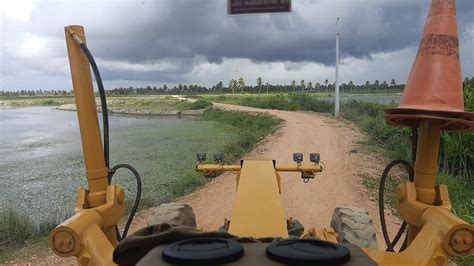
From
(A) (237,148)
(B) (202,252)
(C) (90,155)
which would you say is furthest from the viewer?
(A) (237,148)

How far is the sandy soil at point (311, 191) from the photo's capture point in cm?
729

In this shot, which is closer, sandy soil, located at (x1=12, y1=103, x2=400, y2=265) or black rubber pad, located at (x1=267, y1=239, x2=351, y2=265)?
black rubber pad, located at (x1=267, y1=239, x2=351, y2=265)

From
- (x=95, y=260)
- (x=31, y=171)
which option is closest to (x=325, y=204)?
(x=95, y=260)

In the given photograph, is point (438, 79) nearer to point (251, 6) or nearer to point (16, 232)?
point (251, 6)

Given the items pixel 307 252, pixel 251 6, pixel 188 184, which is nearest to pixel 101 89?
pixel 251 6

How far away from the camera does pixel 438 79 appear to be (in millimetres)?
2252

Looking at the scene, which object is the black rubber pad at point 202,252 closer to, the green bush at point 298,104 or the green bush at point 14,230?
the green bush at point 14,230

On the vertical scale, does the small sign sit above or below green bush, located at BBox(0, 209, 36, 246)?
above

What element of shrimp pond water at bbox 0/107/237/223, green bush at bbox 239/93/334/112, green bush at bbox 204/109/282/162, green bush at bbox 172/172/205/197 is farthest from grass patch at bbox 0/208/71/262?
green bush at bbox 239/93/334/112

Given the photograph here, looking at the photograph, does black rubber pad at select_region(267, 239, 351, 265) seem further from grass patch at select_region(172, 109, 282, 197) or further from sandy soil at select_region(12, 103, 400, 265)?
grass patch at select_region(172, 109, 282, 197)

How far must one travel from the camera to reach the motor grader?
1.46 m

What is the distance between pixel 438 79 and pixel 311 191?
7.21 meters

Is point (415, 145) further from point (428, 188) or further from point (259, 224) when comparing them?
point (259, 224)

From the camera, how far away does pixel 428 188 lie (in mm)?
2562
